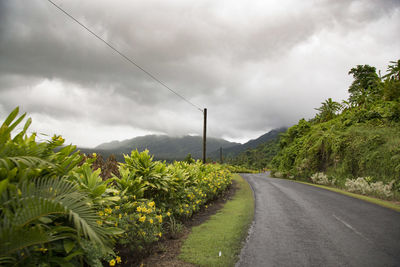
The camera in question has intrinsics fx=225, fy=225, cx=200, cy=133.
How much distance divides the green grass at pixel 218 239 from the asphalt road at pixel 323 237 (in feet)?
0.82

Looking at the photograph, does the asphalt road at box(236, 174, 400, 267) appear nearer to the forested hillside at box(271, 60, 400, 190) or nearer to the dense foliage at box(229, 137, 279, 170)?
the forested hillside at box(271, 60, 400, 190)

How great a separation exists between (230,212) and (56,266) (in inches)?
271

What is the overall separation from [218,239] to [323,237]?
2.66 metres

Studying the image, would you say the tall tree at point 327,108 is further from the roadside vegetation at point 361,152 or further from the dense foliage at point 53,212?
the dense foliage at point 53,212

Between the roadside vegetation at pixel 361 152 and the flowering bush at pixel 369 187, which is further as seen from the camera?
the roadside vegetation at pixel 361 152

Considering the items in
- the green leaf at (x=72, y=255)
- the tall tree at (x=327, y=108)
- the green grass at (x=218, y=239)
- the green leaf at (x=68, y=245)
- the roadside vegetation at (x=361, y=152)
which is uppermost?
the tall tree at (x=327, y=108)

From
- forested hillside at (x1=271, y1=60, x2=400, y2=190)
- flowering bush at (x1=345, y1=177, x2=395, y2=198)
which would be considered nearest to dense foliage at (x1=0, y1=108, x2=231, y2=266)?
flowering bush at (x1=345, y1=177, x2=395, y2=198)

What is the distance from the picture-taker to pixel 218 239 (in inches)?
221

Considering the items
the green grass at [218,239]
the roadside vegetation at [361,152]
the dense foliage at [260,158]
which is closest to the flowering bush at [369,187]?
the roadside vegetation at [361,152]

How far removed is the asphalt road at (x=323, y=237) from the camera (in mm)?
4480

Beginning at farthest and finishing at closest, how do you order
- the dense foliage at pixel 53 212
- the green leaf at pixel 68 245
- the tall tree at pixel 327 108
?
the tall tree at pixel 327 108 → the green leaf at pixel 68 245 → the dense foliage at pixel 53 212

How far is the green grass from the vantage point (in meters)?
4.53

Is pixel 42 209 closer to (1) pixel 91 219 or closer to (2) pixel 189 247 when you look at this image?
(1) pixel 91 219

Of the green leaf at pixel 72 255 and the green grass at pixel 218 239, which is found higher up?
the green leaf at pixel 72 255
